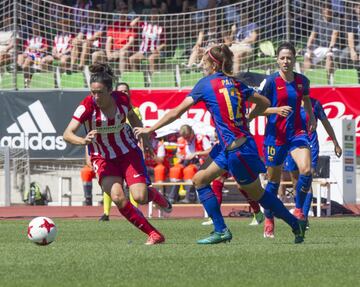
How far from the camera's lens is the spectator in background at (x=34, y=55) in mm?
25172

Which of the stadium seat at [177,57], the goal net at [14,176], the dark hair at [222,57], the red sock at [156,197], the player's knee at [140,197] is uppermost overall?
the stadium seat at [177,57]

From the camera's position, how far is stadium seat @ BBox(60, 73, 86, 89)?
25.1 m

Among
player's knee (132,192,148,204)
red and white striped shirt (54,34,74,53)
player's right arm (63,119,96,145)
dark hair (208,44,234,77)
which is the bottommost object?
player's knee (132,192,148,204)

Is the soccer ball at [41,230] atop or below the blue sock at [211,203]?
below

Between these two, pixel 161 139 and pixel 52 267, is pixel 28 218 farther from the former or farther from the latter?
pixel 52 267

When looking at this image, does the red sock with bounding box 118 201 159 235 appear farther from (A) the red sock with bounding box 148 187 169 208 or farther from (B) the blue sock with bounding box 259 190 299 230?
(B) the blue sock with bounding box 259 190 299 230

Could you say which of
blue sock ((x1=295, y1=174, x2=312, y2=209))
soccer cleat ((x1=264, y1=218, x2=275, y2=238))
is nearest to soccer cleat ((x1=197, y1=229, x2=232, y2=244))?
soccer cleat ((x1=264, y1=218, x2=275, y2=238))

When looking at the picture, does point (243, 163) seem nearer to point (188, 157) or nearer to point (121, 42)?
point (188, 157)

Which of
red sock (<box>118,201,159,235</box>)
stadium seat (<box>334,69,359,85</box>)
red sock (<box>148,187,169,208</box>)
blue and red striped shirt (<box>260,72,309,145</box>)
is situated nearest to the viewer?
red sock (<box>118,201,159,235</box>)

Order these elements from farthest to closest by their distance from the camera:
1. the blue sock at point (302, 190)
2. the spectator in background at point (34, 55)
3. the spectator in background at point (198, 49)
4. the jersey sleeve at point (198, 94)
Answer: the spectator in background at point (34, 55), the spectator in background at point (198, 49), the blue sock at point (302, 190), the jersey sleeve at point (198, 94)

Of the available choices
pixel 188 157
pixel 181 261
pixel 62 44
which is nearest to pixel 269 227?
pixel 181 261

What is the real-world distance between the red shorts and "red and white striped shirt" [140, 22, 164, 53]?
1361 cm

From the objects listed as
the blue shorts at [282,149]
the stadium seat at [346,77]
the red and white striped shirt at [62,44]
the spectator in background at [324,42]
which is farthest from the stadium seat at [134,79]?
the blue shorts at [282,149]

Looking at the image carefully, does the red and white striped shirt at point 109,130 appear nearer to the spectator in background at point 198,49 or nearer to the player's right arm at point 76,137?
the player's right arm at point 76,137
